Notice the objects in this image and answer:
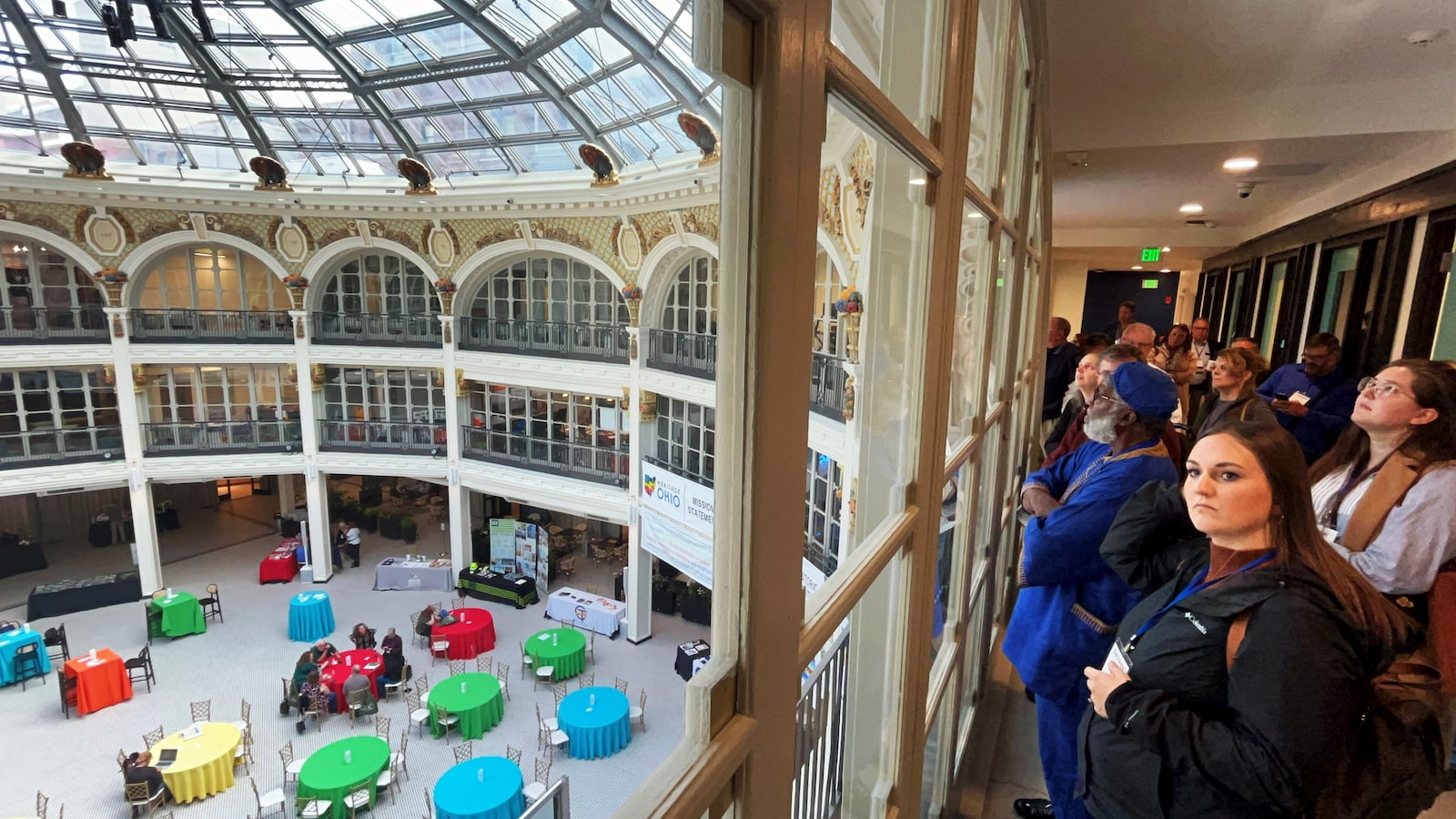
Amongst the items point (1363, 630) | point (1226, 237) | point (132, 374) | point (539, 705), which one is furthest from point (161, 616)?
point (1226, 237)

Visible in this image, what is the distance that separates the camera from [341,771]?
6.68m

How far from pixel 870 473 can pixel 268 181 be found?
42.5 ft

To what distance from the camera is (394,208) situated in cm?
1147

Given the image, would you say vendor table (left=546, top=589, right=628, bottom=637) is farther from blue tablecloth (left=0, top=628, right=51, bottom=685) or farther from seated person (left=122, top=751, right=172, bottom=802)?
blue tablecloth (left=0, top=628, right=51, bottom=685)

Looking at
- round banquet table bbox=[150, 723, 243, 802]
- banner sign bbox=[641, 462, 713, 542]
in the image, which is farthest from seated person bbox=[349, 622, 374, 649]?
banner sign bbox=[641, 462, 713, 542]

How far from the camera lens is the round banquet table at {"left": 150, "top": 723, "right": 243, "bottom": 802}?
6785 mm

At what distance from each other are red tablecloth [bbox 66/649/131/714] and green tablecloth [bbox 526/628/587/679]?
190 inches

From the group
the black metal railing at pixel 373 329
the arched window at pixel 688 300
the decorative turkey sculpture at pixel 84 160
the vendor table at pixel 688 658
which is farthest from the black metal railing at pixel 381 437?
the vendor table at pixel 688 658

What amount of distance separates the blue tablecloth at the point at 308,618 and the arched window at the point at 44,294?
5.46 meters

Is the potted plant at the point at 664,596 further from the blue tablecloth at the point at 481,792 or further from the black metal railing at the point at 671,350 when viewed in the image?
the blue tablecloth at the point at 481,792

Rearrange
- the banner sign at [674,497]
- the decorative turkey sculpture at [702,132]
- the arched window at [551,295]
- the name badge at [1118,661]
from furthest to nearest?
the arched window at [551,295]
the banner sign at [674,497]
the decorative turkey sculpture at [702,132]
the name badge at [1118,661]

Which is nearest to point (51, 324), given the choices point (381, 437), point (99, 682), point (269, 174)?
point (269, 174)

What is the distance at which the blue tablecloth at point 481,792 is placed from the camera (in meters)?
5.99

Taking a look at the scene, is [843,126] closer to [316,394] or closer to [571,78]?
[571,78]
